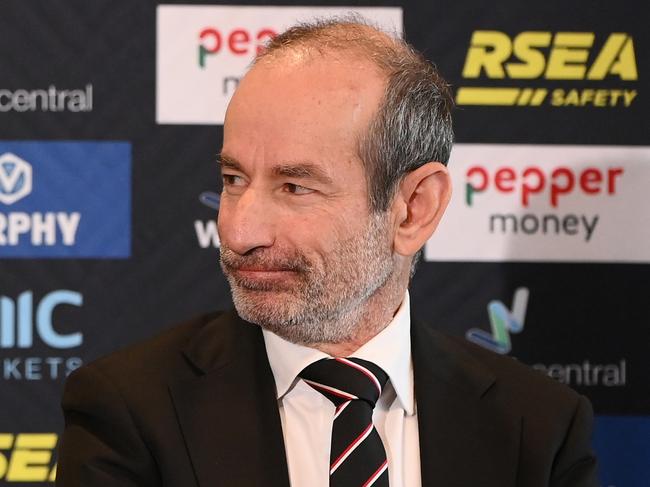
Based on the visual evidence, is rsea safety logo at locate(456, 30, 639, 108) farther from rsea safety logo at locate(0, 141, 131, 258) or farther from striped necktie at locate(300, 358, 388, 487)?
striped necktie at locate(300, 358, 388, 487)

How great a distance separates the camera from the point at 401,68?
4.35 ft

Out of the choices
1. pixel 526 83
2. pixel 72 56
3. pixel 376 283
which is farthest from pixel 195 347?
pixel 526 83

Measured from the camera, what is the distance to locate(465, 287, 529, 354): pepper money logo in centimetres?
197

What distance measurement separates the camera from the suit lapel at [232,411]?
1267 millimetres

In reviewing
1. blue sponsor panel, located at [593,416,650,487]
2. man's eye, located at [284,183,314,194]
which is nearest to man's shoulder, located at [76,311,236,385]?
man's eye, located at [284,183,314,194]

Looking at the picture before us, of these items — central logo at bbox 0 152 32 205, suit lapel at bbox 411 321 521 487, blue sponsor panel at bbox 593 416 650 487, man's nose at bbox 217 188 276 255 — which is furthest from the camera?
blue sponsor panel at bbox 593 416 650 487

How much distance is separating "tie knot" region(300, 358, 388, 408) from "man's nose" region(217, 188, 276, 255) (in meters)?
0.19

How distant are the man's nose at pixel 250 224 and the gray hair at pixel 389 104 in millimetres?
136

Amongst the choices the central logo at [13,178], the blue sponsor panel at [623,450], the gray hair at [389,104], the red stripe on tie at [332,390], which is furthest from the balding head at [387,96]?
the blue sponsor panel at [623,450]

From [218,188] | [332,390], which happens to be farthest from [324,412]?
[218,188]

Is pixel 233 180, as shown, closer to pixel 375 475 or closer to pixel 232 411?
pixel 232 411

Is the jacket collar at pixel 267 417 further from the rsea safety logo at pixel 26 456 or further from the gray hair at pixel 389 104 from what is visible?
the rsea safety logo at pixel 26 456

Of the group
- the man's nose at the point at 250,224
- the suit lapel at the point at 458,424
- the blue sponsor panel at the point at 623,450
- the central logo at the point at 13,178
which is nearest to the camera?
the man's nose at the point at 250,224

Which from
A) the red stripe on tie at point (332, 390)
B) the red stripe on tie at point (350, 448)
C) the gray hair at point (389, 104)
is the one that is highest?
the gray hair at point (389, 104)
